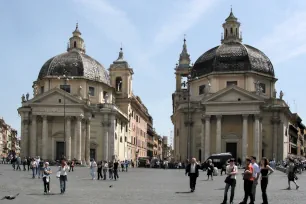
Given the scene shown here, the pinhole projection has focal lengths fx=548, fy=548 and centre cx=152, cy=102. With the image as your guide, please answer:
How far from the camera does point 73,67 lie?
274ft

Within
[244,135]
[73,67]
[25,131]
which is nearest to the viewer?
[244,135]

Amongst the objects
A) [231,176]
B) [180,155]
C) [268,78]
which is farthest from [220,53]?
[231,176]

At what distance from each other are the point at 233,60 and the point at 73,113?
23.8m

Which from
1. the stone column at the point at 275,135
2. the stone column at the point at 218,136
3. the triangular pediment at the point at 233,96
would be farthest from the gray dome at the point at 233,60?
the stone column at the point at 218,136

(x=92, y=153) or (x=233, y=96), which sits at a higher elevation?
(x=233, y=96)

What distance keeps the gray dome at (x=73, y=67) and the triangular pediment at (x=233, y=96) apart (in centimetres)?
2074

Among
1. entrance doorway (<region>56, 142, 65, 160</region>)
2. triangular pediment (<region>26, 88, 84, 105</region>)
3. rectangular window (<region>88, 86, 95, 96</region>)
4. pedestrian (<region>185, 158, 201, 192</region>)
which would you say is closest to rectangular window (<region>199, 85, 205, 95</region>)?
rectangular window (<region>88, 86, 95, 96</region>)

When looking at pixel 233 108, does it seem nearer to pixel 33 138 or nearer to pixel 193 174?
pixel 33 138

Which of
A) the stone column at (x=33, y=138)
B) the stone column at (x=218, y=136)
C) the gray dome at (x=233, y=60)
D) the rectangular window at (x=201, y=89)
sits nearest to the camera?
the stone column at (x=218, y=136)

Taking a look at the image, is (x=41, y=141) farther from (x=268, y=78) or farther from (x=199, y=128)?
(x=268, y=78)

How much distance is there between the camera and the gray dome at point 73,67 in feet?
273

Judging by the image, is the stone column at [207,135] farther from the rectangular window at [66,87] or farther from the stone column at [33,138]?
the stone column at [33,138]

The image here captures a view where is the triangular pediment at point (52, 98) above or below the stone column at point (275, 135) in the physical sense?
above

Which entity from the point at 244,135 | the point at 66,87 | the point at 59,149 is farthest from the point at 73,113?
the point at 244,135
